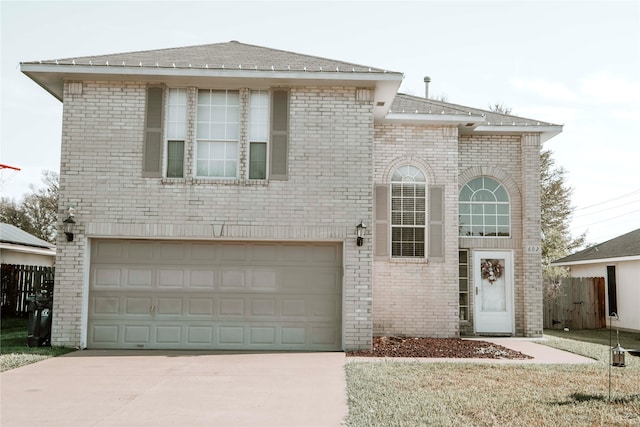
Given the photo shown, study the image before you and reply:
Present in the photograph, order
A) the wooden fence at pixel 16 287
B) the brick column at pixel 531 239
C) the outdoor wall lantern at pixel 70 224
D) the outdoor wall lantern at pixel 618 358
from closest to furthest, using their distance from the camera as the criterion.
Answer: the outdoor wall lantern at pixel 618 358
the outdoor wall lantern at pixel 70 224
the brick column at pixel 531 239
the wooden fence at pixel 16 287

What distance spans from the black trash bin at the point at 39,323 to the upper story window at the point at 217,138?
3895mm

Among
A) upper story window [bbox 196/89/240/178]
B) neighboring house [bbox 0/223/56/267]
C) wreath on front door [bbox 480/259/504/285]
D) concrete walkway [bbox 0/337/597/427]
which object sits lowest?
concrete walkway [bbox 0/337/597/427]

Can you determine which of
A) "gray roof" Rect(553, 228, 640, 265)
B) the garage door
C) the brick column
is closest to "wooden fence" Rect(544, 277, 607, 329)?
"gray roof" Rect(553, 228, 640, 265)

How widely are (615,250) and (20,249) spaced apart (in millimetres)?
19146

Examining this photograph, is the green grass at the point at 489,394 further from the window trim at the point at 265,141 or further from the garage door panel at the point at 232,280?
the window trim at the point at 265,141

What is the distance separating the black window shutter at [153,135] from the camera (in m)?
12.7

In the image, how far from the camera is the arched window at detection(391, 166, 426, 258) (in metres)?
15.7

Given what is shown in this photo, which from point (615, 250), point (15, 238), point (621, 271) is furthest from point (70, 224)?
point (615, 250)

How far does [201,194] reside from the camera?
1270 cm

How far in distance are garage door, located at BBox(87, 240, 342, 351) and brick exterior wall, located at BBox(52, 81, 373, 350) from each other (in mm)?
293

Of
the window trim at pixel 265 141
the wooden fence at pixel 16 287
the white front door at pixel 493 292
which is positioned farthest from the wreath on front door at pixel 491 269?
the wooden fence at pixel 16 287

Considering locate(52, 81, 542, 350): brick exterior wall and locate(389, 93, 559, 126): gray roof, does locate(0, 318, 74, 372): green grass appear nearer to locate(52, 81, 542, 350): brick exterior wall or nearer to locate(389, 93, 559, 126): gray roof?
locate(52, 81, 542, 350): brick exterior wall

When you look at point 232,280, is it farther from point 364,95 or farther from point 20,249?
point 20,249

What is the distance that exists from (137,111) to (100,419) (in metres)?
7.14
